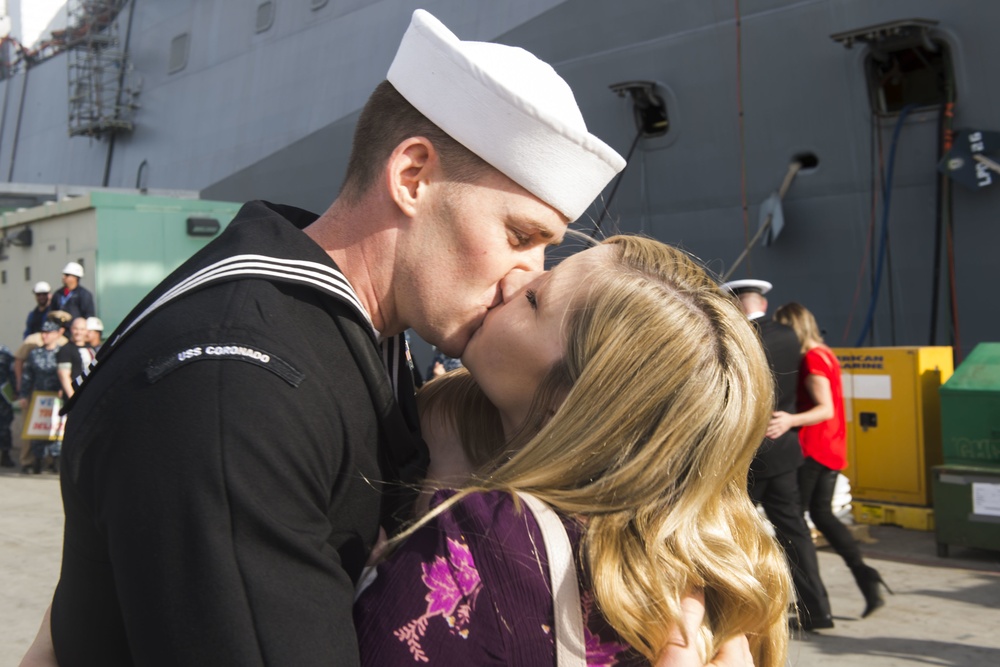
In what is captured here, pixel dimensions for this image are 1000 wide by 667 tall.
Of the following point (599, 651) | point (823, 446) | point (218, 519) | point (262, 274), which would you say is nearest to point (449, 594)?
point (599, 651)

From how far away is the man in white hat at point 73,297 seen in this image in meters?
10.4

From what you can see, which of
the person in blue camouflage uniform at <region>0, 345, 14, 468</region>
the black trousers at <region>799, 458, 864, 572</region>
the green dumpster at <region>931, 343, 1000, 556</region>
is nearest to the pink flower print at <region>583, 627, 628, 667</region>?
the black trousers at <region>799, 458, 864, 572</region>

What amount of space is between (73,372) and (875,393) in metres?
7.37

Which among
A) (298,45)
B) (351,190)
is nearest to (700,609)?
(351,190)

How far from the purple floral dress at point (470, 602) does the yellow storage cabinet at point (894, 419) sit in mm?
6604

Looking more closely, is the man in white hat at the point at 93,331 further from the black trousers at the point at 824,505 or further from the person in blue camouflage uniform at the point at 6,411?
the black trousers at the point at 824,505

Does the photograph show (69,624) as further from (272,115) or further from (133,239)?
(272,115)

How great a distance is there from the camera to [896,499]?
7.38 m

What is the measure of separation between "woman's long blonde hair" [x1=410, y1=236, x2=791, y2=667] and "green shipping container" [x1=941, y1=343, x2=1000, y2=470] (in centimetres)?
554

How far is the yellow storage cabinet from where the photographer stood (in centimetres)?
723

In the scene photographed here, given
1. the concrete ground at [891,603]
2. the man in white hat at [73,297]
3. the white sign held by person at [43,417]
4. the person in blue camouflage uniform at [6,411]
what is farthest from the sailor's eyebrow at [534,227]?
the person in blue camouflage uniform at [6,411]

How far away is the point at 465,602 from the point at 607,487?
25 cm

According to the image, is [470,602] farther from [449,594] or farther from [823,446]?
[823,446]

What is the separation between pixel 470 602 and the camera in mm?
1215
